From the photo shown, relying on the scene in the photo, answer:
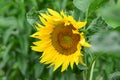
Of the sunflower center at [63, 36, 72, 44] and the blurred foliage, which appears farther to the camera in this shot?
the blurred foliage

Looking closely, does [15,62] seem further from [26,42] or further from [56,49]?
[56,49]

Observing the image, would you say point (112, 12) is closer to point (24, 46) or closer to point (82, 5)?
point (24, 46)

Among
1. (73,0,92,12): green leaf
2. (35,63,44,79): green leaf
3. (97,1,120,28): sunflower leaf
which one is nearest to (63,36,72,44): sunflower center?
(73,0,92,12): green leaf

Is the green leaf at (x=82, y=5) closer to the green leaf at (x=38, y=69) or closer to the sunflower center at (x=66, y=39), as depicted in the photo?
the sunflower center at (x=66, y=39)

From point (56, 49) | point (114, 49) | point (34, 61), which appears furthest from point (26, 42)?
point (114, 49)

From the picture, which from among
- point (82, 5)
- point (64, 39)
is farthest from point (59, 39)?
point (82, 5)

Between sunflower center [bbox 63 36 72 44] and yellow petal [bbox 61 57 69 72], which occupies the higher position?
sunflower center [bbox 63 36 72 44]

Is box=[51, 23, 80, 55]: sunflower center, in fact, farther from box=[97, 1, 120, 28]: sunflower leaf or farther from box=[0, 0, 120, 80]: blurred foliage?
box=[97, 1, 120, 28]: sunflower leaf

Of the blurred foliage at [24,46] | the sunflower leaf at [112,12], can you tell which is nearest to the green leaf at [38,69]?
the blurred foliage at [24,46]
